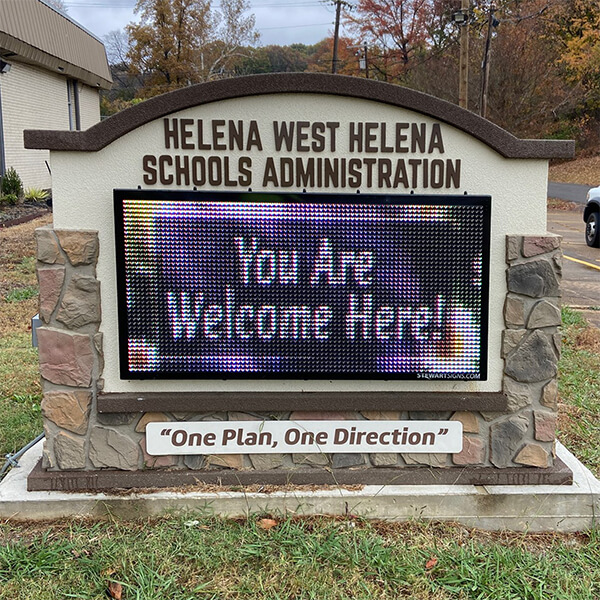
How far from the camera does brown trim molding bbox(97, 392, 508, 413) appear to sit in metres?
3.57

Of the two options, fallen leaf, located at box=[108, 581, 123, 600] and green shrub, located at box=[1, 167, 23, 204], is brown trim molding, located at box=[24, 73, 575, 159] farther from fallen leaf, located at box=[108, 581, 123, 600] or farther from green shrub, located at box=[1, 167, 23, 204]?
green shrub, located at box=[1, 167, 23, 204]

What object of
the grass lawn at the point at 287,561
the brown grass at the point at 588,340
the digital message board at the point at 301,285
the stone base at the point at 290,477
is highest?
the digital message board at the point at 301,285

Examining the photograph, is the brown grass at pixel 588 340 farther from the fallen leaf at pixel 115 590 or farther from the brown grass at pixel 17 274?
the brown grass at pixel 17 274

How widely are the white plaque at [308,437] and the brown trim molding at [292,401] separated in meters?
0.10

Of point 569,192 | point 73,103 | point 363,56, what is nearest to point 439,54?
point 363,56

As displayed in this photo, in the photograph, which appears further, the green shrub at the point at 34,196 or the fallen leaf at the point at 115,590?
the green shrub at the point at 34,196

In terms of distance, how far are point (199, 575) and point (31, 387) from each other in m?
3.06

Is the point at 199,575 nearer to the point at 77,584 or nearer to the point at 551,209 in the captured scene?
the point at 77,584

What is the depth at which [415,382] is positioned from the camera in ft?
12.0

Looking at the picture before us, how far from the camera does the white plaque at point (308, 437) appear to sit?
3650 millimetres

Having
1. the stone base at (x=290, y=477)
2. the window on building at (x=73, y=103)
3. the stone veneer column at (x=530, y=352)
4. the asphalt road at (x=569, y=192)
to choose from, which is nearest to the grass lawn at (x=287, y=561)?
the stone base at (x=290, y=477)

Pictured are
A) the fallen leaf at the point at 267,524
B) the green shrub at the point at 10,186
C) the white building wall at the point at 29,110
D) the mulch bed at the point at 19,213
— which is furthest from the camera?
the white building wall at the point at 29,110

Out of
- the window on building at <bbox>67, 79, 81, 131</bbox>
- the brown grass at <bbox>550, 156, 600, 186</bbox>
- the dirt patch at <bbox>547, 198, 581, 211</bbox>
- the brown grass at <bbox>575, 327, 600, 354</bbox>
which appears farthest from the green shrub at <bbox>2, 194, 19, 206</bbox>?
the brown grass at <bbox>550, 156, 600, 186</bbox>

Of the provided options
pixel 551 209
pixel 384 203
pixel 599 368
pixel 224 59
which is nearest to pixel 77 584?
pixel 384 203
